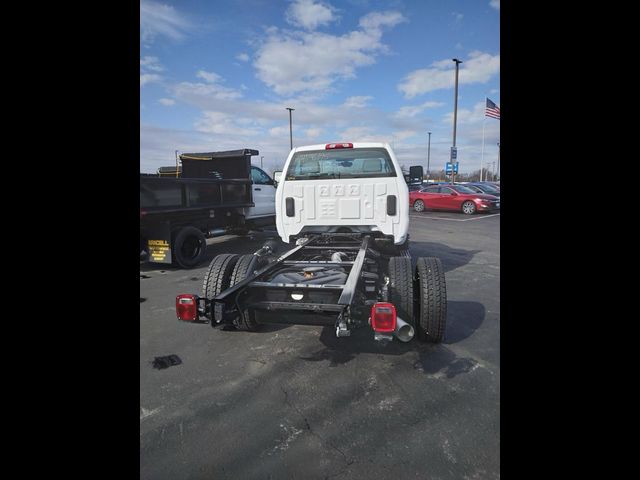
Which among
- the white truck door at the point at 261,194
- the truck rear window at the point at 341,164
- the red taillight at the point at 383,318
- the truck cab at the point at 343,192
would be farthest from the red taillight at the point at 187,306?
the white truck door at the point at 261,194

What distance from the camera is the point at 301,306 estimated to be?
9.22 ft

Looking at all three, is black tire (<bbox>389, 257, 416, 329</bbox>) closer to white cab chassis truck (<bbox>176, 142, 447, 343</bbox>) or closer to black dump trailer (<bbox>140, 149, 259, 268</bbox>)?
white cab chassis truck (<bbox>176, 142, 447, 343</bbox>)

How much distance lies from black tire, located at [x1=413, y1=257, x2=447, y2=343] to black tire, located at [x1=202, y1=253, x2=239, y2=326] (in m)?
1.89

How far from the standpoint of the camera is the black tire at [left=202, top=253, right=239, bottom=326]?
343 cm

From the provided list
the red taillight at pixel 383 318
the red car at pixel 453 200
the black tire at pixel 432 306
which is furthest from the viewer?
the red car at pixel 453 200

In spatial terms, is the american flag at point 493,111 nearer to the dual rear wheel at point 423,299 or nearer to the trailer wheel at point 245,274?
the dual rear wheel at point 423,299

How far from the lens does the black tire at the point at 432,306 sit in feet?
10.2

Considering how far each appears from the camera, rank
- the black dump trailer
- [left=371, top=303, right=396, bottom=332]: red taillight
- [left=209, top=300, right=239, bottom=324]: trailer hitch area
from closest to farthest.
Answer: [left=371, top=303, right=396, bottom=332]: red taillight → [left=209, top=300, right=239, bottom=324]: trailer hitch area → the black dump trailer

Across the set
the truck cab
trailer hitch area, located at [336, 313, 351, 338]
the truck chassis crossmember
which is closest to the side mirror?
the truck cab

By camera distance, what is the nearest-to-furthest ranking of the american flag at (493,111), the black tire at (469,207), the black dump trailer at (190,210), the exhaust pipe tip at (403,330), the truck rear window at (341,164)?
the american flag at (493,111)
the exhaust pipe tip at (403,330)
the truck rear window at (341,164)
the black dump trailer at (190,210)
the black tire at (469,207)
